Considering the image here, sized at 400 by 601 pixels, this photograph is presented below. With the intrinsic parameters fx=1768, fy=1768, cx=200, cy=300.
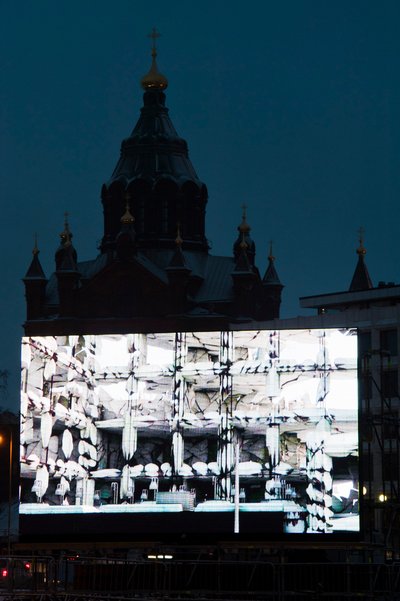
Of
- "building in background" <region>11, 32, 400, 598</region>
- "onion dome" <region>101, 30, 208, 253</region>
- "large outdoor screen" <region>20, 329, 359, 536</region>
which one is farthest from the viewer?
"onion dome" <region>101, 30, 208, 253</region>

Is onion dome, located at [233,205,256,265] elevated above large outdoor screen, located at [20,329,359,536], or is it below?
above

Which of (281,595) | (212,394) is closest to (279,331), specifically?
(212,394)

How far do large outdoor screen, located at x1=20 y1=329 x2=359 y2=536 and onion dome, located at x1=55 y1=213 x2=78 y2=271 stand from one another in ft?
230

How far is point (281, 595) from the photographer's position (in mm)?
40469

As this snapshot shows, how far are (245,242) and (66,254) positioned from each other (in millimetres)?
13509

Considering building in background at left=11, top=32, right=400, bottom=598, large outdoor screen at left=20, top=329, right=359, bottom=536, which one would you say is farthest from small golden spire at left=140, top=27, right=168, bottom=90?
large outdoor screen at left=20, top=329, right=359, bottom=536

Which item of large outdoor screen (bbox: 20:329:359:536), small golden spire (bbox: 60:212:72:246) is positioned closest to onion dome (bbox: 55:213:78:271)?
small golden spire (bbox: 60:212:72:246)

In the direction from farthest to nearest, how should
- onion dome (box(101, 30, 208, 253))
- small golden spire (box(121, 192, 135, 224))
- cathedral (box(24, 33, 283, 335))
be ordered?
onion dome (box(101, 30, 208, 253)) < small golden spire (box(121, 192, 135, 224)) < cathedral (box(24, 33, 283, 335))

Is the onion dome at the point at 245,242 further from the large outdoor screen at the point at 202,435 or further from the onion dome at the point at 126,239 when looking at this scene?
the large outdoor screen at the point at 202,435

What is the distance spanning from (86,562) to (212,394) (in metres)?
13.7

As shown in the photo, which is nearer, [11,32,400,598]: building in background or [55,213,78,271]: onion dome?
[11,32,400,598]: building in background

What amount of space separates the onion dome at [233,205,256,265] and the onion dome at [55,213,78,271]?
12.2m

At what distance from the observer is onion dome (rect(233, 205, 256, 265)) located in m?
133

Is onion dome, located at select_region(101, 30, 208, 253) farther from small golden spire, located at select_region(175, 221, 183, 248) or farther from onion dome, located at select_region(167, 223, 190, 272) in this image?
onion dome, located at select_region(167, 223, 190, 272)
